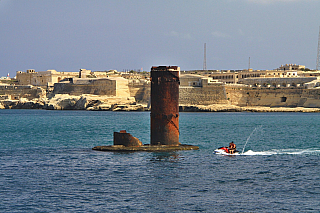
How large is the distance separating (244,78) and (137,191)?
73.2 meters

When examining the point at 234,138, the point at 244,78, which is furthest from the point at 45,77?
the point at 234,138

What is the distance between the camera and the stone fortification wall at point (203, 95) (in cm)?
7081

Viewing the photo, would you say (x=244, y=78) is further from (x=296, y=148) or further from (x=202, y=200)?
(x=202, y=200)

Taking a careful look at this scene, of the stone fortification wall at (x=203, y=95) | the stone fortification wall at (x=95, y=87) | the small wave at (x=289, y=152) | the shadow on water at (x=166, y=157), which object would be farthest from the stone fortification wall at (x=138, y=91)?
the shadow on water at (x=166, y=157)

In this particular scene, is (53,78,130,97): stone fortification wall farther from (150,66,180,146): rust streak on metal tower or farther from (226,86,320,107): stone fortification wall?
(150,66,180,146): rust streak on metal tower

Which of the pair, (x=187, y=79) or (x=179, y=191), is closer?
(x=179, y=191)

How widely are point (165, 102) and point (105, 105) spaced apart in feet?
178

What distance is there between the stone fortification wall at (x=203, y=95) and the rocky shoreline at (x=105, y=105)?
1366mm

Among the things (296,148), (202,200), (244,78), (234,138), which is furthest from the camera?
(244,78)

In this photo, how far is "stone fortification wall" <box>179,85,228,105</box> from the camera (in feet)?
232

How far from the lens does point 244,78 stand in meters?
84.7

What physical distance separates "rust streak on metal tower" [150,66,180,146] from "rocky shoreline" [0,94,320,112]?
5086cm

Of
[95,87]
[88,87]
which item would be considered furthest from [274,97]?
[88,87]

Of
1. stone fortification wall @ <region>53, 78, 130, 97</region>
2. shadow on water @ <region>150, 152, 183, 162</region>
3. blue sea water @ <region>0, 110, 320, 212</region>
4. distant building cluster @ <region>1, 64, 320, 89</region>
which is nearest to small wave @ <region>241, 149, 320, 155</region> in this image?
blue sea water @ <region>0, 110, 320, 212</region>
